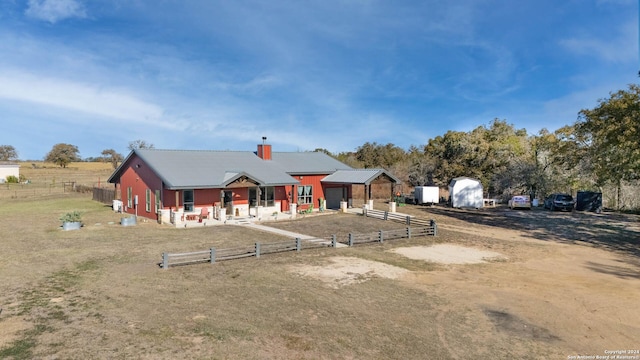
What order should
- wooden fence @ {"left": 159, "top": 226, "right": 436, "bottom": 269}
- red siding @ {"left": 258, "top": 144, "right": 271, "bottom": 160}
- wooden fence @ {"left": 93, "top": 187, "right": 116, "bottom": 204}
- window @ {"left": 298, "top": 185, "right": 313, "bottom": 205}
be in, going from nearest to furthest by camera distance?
1. wooden fence @ {"left": 159, "top": 226, "right": 436, "bottom": 269}
2. window @ {"left": 298, "top": 185, "right": 313, "bottom": 205}
3. red siding @ {"left": 258, "top": 144, "right": 271, "bottom": 160}
4. wooden fence @ {"left": 93, "top": 187, "right": 116, "bottom": 204}

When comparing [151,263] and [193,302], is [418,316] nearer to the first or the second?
[193,302]

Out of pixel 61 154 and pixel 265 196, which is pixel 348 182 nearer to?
pixel 265 196

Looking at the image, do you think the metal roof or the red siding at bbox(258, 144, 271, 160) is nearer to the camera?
the metal roof

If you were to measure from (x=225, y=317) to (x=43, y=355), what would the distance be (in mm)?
4093

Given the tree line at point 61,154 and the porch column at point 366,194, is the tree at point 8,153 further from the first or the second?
the porch column at point 366,194

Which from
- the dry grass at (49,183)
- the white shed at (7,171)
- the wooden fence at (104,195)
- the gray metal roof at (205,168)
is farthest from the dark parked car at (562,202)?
the white shed at (7,171)

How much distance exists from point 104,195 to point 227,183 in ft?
70.0

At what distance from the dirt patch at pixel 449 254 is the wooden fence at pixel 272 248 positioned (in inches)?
93.1

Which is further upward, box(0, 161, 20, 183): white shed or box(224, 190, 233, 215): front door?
box(0, 161, 20, 183): white shed

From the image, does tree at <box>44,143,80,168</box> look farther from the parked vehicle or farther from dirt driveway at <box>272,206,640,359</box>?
dirt driveway at <box>272,206,640,359</box>

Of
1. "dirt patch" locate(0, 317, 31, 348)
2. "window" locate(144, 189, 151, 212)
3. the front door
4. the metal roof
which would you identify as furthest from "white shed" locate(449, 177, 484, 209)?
"dirt patch" locate(0, 317, 31, 348)

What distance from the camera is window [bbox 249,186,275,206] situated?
1275 inches

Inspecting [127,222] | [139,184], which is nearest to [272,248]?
[127,222]

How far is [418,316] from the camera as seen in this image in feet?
37.4
